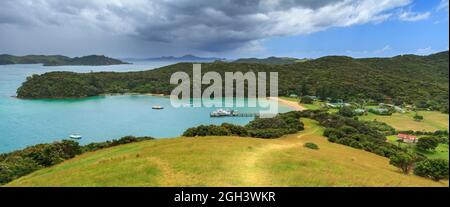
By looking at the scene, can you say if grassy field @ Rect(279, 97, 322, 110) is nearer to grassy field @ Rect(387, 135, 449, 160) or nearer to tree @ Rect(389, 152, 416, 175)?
grassy field @ Rect(387, 135, 449, 160)

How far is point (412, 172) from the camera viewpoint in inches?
1331

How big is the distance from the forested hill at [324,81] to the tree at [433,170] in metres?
74.3

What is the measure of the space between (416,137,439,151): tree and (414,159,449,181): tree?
86.4 ft

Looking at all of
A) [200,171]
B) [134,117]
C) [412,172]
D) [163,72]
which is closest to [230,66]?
[163,72]

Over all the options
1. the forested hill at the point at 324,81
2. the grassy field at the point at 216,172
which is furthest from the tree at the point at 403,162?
the forested hill at the point at 324,81

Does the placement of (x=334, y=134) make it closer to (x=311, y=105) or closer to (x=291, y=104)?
(x=311, y=105)

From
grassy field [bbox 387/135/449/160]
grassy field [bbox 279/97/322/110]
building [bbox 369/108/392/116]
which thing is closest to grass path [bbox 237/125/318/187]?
grassy field [bbox 387/135/449/160]

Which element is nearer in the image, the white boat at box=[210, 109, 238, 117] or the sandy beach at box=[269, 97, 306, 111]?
the white boat at box=[210, 109, 238, 117]

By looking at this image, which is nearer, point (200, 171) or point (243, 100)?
point (200, 171)

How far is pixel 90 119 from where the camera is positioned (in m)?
91.4

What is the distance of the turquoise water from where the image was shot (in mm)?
70812
